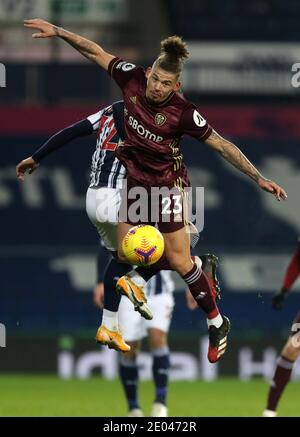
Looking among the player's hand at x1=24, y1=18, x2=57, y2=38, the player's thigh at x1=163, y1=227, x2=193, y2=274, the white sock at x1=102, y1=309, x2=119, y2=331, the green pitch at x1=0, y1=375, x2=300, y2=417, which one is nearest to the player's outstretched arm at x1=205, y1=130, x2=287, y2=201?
the player's thigh at x1=163, y1=227, x2=193, y2=274

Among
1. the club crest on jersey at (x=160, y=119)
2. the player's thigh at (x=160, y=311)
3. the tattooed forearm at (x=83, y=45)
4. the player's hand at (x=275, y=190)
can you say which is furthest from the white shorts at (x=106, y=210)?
the player's thigh at (x=160, y=311)

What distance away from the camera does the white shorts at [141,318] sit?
1223cm

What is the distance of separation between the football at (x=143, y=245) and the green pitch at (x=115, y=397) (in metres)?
3.32

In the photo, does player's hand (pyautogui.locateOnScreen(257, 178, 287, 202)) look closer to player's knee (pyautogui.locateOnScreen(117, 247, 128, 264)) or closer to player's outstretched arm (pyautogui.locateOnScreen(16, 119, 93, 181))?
player's knee (pyautogui.locateOnScreen(117, 247, 128, 264))

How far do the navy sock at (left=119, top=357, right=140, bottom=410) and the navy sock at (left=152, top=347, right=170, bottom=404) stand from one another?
19 centimetres

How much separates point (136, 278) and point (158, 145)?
938mm

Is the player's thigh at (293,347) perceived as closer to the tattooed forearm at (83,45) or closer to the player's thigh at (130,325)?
the player's thigh at (130,325)

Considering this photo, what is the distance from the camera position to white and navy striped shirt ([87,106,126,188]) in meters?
10.1

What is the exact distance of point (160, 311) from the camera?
12398mm

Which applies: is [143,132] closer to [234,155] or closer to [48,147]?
[234,155]

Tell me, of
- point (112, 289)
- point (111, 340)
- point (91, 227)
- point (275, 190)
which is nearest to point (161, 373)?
point (112, 289)

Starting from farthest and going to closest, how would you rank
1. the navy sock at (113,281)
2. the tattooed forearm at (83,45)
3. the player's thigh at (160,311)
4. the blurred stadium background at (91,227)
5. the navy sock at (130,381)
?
the blurred stadium background at (91,227), the player's thigh at (160,311), the navy sock at (130,381), the navy sock at (113,281), the tattooed forearm at (83,45)

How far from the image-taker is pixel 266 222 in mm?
17141
